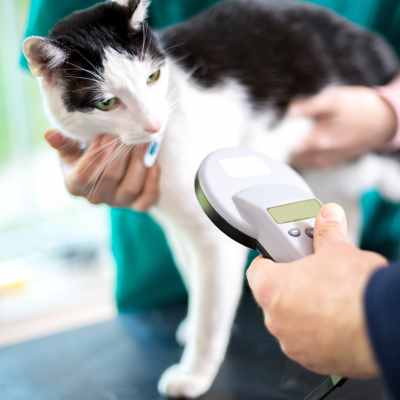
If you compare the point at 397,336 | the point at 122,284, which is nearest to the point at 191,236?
the point at 122,284

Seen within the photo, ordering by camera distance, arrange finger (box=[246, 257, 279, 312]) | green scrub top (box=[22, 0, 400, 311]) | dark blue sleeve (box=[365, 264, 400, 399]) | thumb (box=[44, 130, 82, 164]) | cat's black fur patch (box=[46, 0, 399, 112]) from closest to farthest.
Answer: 1. dark blue sleeve (box=[365, 264, 400, 399])
2. finger (box=[246, 257, 279, 312])
3. thumb (box=[44, 130, 82, 164])
4. cat's black fur patch (box=[46, 0, 399, 112])
5. green scrub top (box=[22, 0, 400, 311])

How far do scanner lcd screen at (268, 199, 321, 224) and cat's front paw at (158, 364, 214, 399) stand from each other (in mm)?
342

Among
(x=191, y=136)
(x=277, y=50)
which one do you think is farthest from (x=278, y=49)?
(x=191, y=136)

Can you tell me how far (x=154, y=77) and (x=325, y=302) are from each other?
0.36 metres

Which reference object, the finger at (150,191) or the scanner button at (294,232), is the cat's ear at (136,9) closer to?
the finger at (150,191)

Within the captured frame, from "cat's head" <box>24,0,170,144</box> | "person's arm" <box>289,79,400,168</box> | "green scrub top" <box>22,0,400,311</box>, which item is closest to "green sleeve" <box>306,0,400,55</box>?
"green scrub top" <box>22,0,400,311</box>

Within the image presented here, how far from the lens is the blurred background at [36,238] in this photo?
3.25ft

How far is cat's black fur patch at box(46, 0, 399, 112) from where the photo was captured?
79 cm

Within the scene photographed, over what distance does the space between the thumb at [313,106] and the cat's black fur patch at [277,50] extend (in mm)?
12

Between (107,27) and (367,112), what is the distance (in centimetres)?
43

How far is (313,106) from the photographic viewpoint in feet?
2.84

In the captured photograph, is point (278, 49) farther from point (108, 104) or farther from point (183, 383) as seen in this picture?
point (183, 383)

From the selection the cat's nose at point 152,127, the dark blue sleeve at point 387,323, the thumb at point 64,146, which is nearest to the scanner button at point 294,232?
the dark blue sleeve at point 387,323

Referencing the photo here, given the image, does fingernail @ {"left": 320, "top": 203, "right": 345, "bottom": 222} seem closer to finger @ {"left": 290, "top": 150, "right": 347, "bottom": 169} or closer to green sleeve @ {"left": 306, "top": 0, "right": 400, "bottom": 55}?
finger @ {"left": 290, "top": 150, "right": 347, "bottom": 169}
